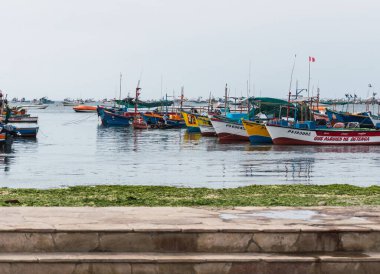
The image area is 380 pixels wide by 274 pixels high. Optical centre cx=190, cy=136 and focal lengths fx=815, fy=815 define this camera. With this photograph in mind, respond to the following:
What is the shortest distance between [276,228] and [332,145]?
4732cm

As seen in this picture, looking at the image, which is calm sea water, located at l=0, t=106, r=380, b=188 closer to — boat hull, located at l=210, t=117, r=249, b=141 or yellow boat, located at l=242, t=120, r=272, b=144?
yellow boat, located at l=242, t=120, r=272, b=144

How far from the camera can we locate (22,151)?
4609cm

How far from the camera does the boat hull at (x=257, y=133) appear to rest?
58.7 metres

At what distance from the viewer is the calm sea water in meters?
27.2

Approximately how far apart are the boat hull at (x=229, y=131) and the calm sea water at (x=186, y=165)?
9.31m

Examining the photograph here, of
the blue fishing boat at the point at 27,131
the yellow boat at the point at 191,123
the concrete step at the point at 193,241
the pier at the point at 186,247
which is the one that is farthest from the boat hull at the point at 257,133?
the concrete step at the point at 193,241

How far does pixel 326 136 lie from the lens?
2160 inches

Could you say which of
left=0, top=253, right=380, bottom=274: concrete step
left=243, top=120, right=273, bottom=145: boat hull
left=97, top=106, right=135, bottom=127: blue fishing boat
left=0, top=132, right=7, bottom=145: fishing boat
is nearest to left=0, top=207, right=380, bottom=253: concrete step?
left=0, top=253, right=380, bottom=274: concrete step

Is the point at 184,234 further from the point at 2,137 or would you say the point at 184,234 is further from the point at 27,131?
the point at 27,131

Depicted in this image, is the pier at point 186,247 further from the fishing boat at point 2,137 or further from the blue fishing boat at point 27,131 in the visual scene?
the blue fishing boat at point 27,131

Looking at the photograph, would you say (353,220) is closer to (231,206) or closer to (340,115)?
(231,206)

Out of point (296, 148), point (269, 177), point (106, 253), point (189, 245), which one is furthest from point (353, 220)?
point (296, 148)

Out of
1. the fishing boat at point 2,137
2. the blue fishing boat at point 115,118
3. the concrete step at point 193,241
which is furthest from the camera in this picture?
the blue fishing boat at point 115,118

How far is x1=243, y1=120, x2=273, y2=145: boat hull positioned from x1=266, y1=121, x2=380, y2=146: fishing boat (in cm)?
239
